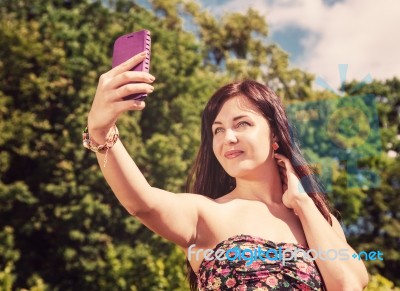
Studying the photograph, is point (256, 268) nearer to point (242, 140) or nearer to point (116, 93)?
point (242, 140)

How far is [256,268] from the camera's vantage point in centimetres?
199

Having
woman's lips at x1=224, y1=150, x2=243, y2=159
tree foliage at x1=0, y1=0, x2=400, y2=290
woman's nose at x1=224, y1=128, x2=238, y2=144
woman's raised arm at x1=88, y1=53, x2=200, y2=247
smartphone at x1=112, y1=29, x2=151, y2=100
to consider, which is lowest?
woman's raised arm at x1=88, y1=53, x2=200, y2=247

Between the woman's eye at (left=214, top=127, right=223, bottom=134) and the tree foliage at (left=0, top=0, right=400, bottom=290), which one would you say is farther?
the tree foliage at (left=0, top=0, right=400, bottom=290)

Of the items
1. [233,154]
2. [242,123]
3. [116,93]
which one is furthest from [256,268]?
[116,93]

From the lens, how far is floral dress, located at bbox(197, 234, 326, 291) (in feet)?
6.47

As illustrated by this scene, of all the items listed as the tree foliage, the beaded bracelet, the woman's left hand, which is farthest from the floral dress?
the tree foliage

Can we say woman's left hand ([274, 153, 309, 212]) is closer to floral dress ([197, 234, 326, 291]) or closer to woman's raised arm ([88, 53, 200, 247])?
floral dress ([197, 234, 326, 291])

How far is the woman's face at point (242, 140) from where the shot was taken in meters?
2.29

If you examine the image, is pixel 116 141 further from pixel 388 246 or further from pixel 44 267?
pixel 388 246

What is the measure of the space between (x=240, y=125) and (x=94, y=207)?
496 inches

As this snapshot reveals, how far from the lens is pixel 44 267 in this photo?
15.9m

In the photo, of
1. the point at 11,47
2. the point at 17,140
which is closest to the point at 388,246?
the point at 17,140

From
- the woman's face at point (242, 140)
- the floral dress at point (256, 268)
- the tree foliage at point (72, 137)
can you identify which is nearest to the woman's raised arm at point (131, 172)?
the floral dress at point (256, 268)

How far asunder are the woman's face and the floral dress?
0.37m
